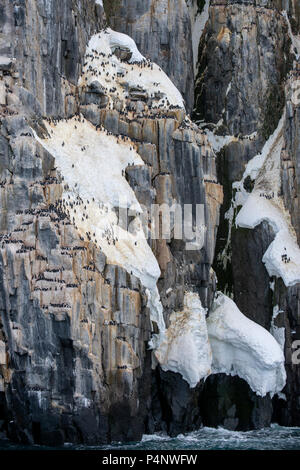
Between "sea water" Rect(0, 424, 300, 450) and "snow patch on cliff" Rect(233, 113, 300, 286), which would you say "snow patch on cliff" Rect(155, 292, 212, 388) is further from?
"snow patch on cliff" Rect(233, 113, 300, 286)

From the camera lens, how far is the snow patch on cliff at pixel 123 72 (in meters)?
93.9

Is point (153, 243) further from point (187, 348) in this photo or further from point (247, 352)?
point (247, 352)

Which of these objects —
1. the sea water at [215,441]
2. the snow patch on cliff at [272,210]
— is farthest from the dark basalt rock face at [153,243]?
the sea water at [215,441]

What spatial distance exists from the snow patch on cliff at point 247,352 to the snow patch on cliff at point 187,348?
265cm

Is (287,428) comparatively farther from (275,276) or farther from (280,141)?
(280,141)

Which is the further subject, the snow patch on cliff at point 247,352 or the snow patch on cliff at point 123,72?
the snow patch on cliff at point 123,72

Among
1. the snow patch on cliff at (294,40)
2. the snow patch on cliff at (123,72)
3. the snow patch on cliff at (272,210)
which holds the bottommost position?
the snow patch on cliff at (272,210)

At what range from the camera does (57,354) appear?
77.7m

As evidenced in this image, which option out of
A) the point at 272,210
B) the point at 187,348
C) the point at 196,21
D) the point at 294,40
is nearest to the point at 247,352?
the point at 187,348

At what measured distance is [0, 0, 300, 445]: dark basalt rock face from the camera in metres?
78.1

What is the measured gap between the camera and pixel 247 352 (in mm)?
89875

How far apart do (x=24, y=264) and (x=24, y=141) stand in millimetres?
9489

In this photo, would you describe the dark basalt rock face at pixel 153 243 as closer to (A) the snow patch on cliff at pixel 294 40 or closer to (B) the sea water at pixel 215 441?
(A) the snow patch on cliff at pixel 294 40

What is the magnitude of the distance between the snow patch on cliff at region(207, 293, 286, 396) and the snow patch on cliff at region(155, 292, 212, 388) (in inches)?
105
